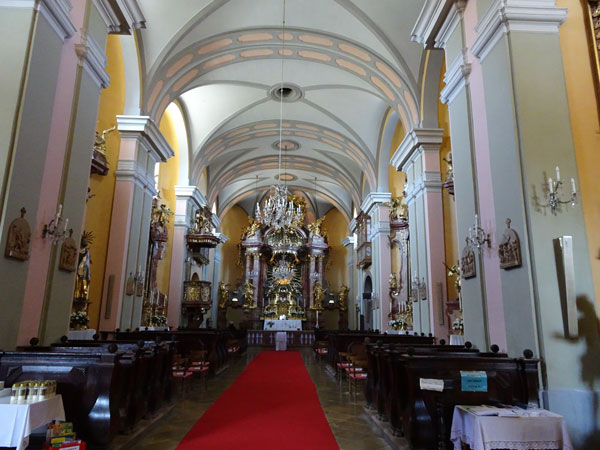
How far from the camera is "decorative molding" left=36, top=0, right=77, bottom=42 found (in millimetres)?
4496

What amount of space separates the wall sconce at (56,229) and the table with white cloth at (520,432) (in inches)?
167

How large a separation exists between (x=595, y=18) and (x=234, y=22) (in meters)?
6.66

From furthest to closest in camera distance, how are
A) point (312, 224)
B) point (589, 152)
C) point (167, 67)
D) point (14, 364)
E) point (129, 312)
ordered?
point (312, 224) → point (167, 67) → point (129, 312) → point (589, 152) → point (14, 364)

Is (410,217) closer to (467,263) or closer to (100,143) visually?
(467,263)

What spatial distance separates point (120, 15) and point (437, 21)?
4241 millimetres

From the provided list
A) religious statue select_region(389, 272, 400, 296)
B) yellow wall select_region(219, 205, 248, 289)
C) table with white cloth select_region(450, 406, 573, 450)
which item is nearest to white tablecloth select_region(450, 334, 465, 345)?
table with white cloth select_region(450, 406, 573, 450)

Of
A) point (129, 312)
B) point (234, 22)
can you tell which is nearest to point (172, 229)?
point (129, 312)

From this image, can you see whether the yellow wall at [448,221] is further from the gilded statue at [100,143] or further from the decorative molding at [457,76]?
the gilded statue at [100,143]

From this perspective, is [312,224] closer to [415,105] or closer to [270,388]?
[415,105]

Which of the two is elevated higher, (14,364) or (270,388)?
(14,364)

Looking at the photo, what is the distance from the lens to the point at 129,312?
8711 millimetres

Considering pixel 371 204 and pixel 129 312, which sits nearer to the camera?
pixel 129 312

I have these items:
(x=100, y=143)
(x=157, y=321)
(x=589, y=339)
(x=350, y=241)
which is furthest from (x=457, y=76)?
(x=350, y=241)

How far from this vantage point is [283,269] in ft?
72.2
